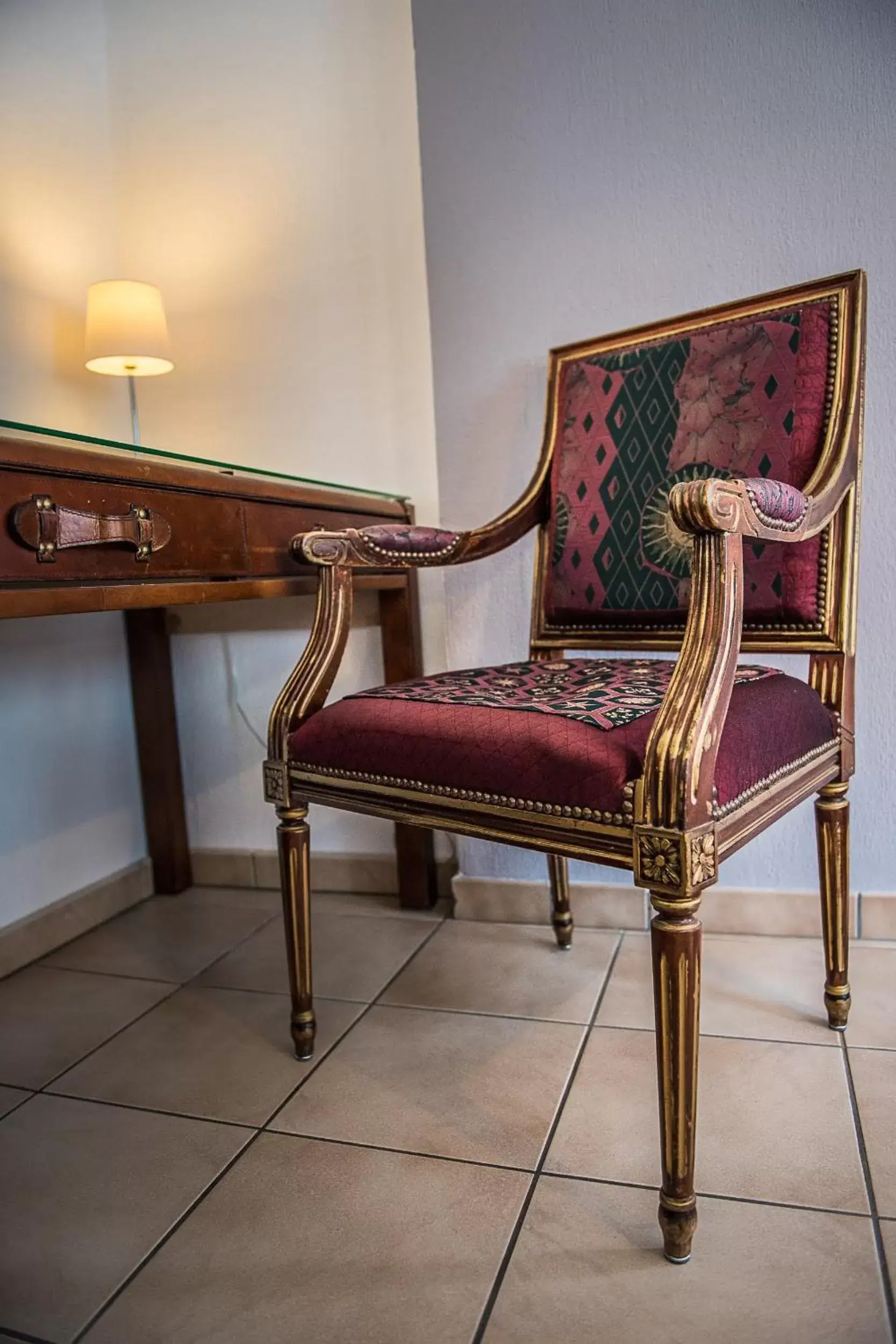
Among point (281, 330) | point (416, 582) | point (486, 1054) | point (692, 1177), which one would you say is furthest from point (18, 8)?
point (692, 1177)

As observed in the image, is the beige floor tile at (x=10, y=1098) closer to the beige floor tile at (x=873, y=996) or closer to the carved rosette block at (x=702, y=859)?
the carved rosette block at (x=702, y=859)

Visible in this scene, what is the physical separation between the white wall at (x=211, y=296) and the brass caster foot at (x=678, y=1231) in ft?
3.71

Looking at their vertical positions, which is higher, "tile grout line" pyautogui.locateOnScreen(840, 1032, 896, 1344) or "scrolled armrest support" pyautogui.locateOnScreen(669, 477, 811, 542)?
"scrolled armrest support" pyautogui.locateOnScreen(669, 477, 811, 542)

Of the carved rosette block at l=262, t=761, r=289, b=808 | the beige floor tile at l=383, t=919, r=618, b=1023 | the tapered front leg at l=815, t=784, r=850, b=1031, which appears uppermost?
the carved rosette block at l=262, t=761, r=289, b=808

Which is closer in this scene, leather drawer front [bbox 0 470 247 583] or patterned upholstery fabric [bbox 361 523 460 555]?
leather drawer front [bbox 0 470 247 583]

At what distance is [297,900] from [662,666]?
0.61m

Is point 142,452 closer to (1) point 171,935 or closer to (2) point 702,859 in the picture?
(2) point 702,859

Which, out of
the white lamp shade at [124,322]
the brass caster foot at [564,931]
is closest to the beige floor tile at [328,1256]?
the brass caster foot at [564,931]

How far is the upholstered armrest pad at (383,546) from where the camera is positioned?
1.24 m

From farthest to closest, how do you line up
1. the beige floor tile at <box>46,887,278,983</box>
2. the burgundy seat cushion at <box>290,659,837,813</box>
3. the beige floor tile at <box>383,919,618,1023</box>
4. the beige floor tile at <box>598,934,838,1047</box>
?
the beige floor tile at <box>46,887,278,983</box> < the beige floor tile at <box>383,919,618,1023</box> < the beige floor tile at <box>598,934,838,1047</box> < the burgundy seat cushion at <box>290,659,837,813</box>

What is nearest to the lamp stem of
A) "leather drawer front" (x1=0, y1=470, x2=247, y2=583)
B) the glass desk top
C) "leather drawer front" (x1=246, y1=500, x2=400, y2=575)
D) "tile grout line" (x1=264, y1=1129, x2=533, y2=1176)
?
the glass desk top

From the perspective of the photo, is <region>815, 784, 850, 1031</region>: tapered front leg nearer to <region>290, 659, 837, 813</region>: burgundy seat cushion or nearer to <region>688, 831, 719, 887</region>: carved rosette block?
<region>290, 659, 837, 813</region>: burgundy seat cushion

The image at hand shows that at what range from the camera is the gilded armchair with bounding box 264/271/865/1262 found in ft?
2.80

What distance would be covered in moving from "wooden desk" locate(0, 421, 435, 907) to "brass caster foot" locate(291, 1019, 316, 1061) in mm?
575
